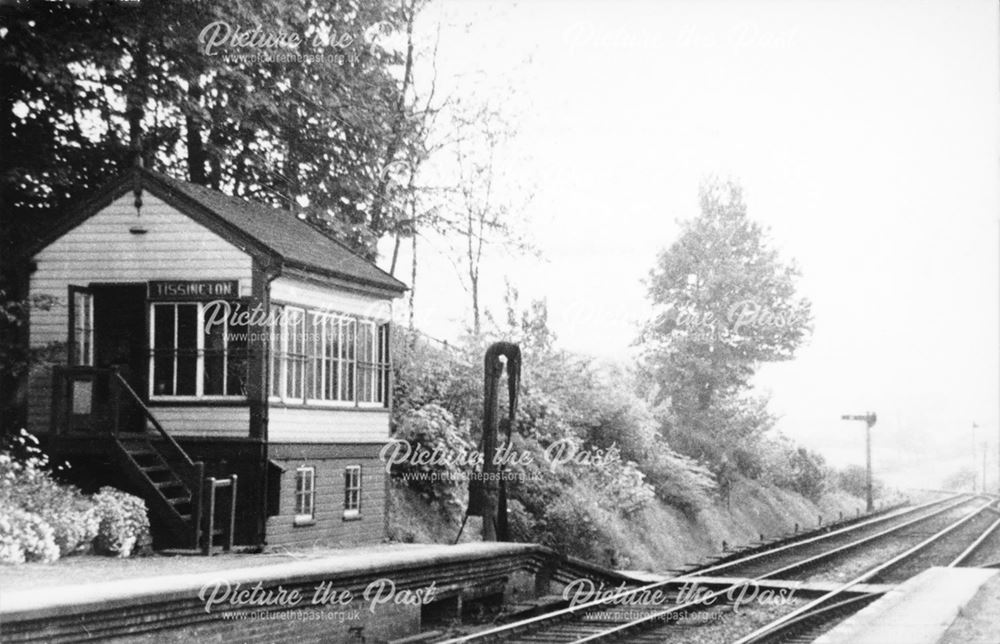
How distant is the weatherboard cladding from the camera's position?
1648cm

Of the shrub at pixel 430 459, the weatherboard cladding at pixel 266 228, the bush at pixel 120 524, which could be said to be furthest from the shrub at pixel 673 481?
the bush at pixel 120 524

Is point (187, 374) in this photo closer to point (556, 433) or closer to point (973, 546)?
point (556, 433)

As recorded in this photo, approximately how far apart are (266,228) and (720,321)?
22182 millimetres

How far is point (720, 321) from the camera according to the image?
37.1 metres

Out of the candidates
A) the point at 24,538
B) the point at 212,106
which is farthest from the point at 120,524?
the point at 212,106

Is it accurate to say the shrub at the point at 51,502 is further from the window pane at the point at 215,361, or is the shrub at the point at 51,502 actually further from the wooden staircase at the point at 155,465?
the window pane at the point at 215,361

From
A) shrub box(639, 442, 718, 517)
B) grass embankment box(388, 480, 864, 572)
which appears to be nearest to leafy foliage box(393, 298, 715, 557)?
shrub box(639, 442, 718, 517)

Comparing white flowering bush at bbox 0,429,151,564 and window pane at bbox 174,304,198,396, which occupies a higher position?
window pane at bbox 174,304,198,396

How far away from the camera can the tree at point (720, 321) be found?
3650 centimetres

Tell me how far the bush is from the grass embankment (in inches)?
241

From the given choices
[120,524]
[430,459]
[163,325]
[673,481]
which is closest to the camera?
[120,524]

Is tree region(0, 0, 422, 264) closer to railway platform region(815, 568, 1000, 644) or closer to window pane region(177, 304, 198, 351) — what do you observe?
window pane region(177, 304, 198, 351)

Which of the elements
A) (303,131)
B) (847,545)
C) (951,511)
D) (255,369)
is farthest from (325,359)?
(951,511)

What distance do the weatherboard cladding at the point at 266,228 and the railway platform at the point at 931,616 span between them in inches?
363
